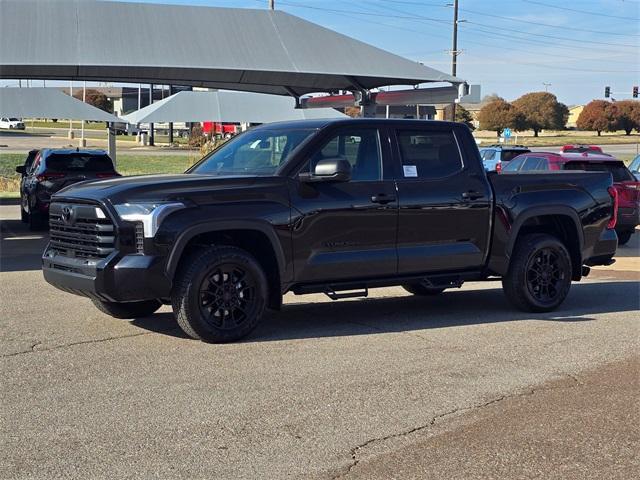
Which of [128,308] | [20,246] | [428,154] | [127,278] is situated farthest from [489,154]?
[127,278]

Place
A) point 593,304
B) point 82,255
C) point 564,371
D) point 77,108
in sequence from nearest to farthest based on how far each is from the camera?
point 564,371
point 82,255
point 593,304
point 77,108

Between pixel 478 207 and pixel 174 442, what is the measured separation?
462cm

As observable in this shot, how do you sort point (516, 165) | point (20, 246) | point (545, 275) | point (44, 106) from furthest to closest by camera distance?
point (44, 106) < point (516, 165) < point (20, 246) < point (545, 275)

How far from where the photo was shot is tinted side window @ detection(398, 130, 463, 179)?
8406 millimetres

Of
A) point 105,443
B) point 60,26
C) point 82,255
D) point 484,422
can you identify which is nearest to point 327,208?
point 82,255

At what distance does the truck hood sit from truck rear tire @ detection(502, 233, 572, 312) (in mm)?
2883

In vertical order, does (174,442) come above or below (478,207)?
below

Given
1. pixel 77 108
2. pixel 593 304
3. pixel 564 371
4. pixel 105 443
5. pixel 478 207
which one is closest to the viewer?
pixel 105 443

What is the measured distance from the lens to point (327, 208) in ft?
25.4

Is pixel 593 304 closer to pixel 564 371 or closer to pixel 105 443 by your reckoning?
pixel 564 371

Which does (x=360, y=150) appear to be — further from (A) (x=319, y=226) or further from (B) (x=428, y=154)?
(A) (x=319, y=226)

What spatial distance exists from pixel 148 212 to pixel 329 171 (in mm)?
1602

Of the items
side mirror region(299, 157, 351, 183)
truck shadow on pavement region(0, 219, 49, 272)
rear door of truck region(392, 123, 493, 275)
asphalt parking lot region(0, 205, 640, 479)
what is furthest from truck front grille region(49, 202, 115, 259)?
truck shadow on pavement region(0, 219, 49, 272)

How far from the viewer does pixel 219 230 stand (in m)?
7.23
